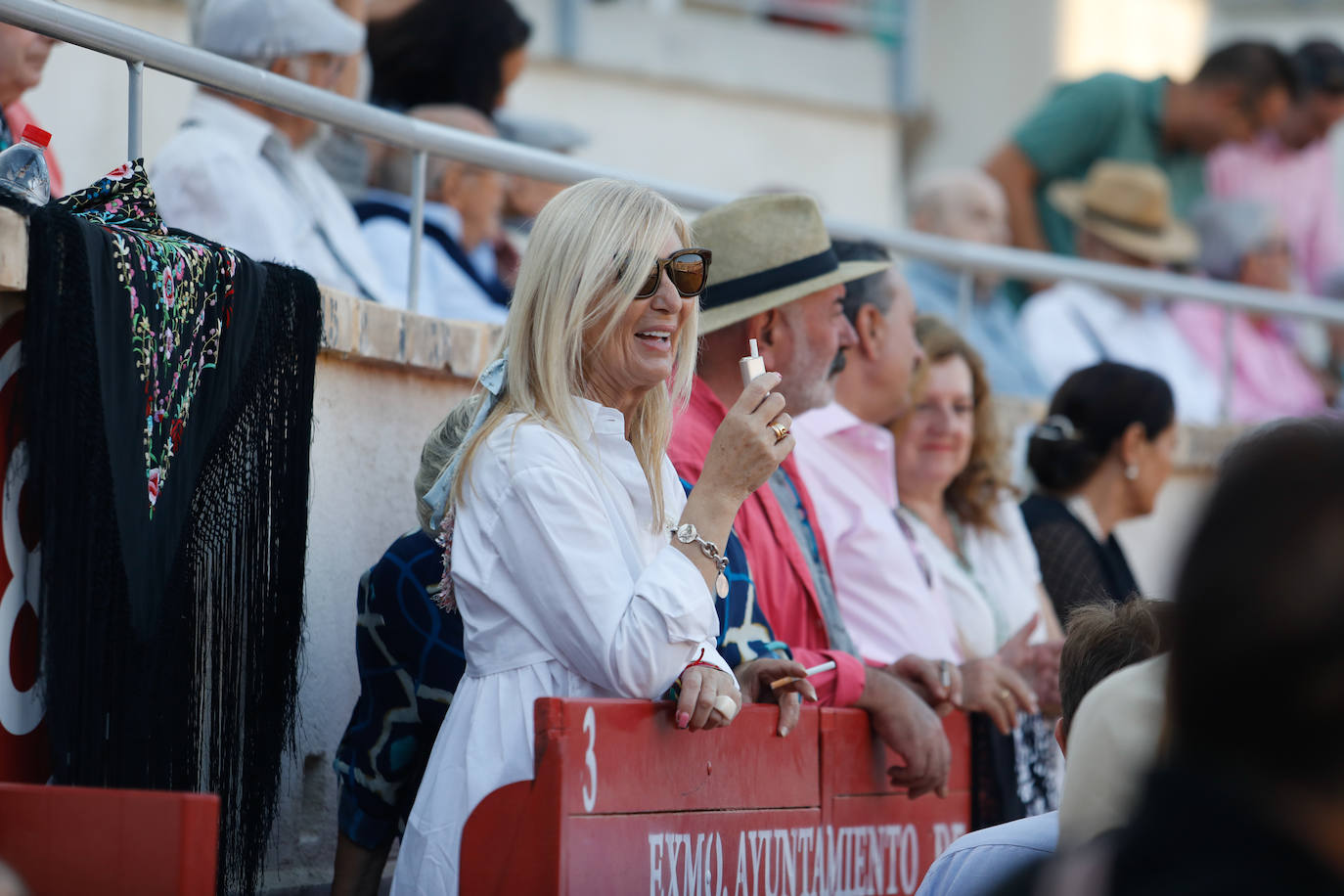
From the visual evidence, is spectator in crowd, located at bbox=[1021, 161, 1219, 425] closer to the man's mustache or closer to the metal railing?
the metal railing

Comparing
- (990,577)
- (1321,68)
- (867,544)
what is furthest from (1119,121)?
(867,544)

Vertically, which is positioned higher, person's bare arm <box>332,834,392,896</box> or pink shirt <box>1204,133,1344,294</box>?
pink shirt <box>1204,133,1344,294</box>

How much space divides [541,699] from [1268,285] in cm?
652

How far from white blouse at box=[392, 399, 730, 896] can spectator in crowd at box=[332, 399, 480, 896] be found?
0.32m

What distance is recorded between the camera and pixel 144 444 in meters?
2.58

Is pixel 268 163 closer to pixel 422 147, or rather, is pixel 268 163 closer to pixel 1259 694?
pixel 422 147

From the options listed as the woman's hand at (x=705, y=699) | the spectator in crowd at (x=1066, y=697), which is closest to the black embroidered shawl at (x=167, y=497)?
the woman's hand at (x=705, y=699)

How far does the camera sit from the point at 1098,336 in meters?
6.77

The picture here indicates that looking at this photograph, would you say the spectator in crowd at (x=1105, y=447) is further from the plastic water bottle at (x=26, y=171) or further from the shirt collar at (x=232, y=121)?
the plastic water bottle at (x=26, y=171)

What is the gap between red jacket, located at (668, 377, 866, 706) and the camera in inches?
134

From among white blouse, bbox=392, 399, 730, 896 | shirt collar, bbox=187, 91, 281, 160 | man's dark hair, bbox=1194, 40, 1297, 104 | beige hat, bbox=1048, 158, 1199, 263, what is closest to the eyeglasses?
white blouse, bbox=392, 399, 730, 896

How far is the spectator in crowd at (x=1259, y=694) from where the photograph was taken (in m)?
1.20

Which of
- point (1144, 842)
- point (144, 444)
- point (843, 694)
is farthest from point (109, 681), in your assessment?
point (1144, 842)

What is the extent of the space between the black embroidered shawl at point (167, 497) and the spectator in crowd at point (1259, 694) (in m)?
1.64
